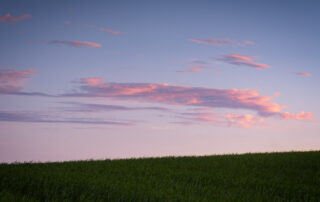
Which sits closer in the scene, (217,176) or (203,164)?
(217,176)

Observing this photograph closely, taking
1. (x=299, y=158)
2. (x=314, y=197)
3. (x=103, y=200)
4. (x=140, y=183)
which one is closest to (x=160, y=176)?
(x=140, y=183)

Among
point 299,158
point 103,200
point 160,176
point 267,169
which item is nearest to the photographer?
point 103,200

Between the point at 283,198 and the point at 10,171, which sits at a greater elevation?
the point at 10,171

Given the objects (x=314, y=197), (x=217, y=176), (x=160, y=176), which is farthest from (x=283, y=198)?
(x=160, y=176)

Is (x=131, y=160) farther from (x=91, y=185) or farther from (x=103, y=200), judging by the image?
(x=103, y=200)

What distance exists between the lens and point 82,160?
2638 centimetres

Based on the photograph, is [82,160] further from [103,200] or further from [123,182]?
[103,200]

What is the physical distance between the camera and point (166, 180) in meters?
19.8

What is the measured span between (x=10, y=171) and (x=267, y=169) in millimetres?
15974

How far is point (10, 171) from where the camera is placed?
21.5 meters

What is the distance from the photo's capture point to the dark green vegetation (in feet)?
53.6

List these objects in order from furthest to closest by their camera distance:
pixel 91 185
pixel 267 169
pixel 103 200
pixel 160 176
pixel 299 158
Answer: pixel 299 158
pixel 267 169
pixel 160 176
pixel 91 185
pixel 103 200

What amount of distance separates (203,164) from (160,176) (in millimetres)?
5595

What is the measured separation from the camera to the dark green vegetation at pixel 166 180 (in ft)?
53.6
